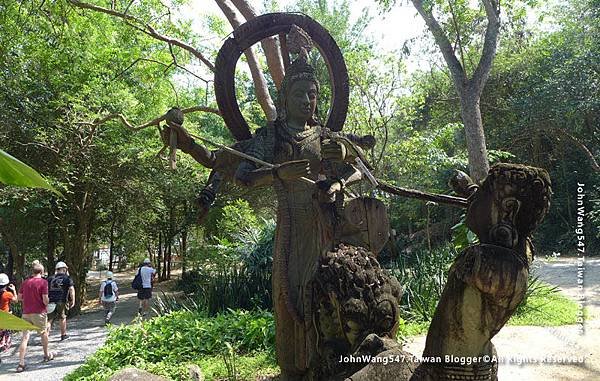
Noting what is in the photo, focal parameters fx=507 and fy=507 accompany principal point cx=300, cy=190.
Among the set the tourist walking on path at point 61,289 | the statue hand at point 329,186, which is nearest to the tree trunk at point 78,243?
the tourist walking on path at point 61,289

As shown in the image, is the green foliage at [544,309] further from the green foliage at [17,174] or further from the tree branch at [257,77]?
the green foliage at [17,174]

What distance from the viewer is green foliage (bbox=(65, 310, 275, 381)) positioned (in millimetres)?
5895

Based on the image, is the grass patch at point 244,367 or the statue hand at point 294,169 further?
the grass patch at point 244,367

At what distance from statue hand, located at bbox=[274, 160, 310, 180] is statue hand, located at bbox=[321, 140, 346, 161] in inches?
8.1

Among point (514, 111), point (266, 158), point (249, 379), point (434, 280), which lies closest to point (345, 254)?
point (266, 158)

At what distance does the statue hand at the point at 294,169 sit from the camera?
282cm

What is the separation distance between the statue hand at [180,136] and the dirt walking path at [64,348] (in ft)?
20.6

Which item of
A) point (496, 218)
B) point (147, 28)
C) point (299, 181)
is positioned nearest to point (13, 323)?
point (496, 218)

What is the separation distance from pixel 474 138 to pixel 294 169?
6.54 meters

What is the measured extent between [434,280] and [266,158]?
5.52m

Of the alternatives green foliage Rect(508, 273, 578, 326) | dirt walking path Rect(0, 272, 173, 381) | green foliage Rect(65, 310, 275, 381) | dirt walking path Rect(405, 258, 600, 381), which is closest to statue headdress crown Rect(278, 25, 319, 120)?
green foliage Rect(65, 310, 275, 381)

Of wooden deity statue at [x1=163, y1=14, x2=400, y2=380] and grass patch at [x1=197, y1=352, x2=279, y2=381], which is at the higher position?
wooden deity statue at [x1=163, y1=14, x2=400, y2=380]

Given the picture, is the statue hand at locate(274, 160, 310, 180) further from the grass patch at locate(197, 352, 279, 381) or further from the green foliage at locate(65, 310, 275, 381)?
the green foliage at locate(65, 310, 275, 381)

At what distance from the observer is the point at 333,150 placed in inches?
117
